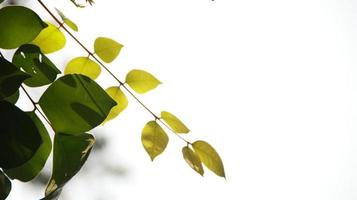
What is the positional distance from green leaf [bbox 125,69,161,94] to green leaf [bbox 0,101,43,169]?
0.16 meters

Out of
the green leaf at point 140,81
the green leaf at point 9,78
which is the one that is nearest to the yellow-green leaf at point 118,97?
the green leaf at point 140,81

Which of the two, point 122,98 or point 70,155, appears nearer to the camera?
point 70,155

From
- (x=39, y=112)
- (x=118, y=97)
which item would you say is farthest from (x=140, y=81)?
(x=39, y=112)

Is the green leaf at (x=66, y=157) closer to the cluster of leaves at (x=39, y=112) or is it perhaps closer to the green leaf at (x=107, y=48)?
the cluster of leaves at (x=39, y=112)

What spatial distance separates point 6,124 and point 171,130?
0.56 feet

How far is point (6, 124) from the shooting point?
0.68 feet

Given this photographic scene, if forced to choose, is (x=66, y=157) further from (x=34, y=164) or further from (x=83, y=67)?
(x=83, y=67)

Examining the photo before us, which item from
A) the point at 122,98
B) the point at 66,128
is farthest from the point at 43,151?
the point at 122,98

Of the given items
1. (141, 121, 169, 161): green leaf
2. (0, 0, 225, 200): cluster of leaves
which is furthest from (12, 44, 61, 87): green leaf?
(141, 121, 169, 161): green leaf

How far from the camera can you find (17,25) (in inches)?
9.6

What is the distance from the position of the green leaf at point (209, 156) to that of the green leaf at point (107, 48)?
129 millimetres

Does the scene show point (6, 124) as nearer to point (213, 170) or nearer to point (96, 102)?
point (96, 102)

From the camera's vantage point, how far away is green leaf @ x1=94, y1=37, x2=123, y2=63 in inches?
14.2

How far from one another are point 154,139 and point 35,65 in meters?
0.13
